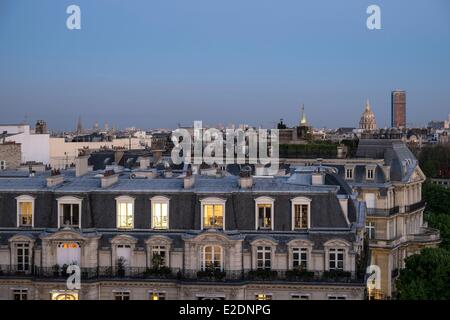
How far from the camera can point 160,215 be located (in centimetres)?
2358

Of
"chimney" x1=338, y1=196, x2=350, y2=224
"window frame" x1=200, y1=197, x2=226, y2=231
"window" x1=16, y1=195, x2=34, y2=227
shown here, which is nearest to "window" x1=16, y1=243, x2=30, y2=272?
"window" x1=16, y1=195, x2=34, y2=227

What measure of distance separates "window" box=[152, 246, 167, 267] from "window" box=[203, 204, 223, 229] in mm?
1345

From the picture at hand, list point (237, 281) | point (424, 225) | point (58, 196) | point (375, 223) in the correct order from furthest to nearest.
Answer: point (424, 225), point (375, 223), point (58, 196), point (237, 281)

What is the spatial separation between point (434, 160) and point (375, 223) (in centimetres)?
5694

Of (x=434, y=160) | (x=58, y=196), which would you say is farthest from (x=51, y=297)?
(x=434, y=160)

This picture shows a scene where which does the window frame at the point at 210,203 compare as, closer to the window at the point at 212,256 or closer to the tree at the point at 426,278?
the window at the point at 212,256

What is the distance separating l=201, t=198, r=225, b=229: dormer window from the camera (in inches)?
910

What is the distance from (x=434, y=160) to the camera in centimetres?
9188

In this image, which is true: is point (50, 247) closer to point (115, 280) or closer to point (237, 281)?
point (115, 280)

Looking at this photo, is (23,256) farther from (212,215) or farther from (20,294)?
(212,215)

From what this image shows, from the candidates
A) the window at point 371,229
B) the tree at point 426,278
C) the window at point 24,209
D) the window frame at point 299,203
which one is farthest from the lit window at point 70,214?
the window at point 371,229

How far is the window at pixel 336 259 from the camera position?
74.3 ft

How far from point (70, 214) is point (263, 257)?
5667 mm

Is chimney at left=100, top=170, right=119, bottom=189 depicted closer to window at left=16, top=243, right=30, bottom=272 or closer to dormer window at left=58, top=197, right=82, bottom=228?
dormer window at left=58, top=197, right=82, bottom=228
